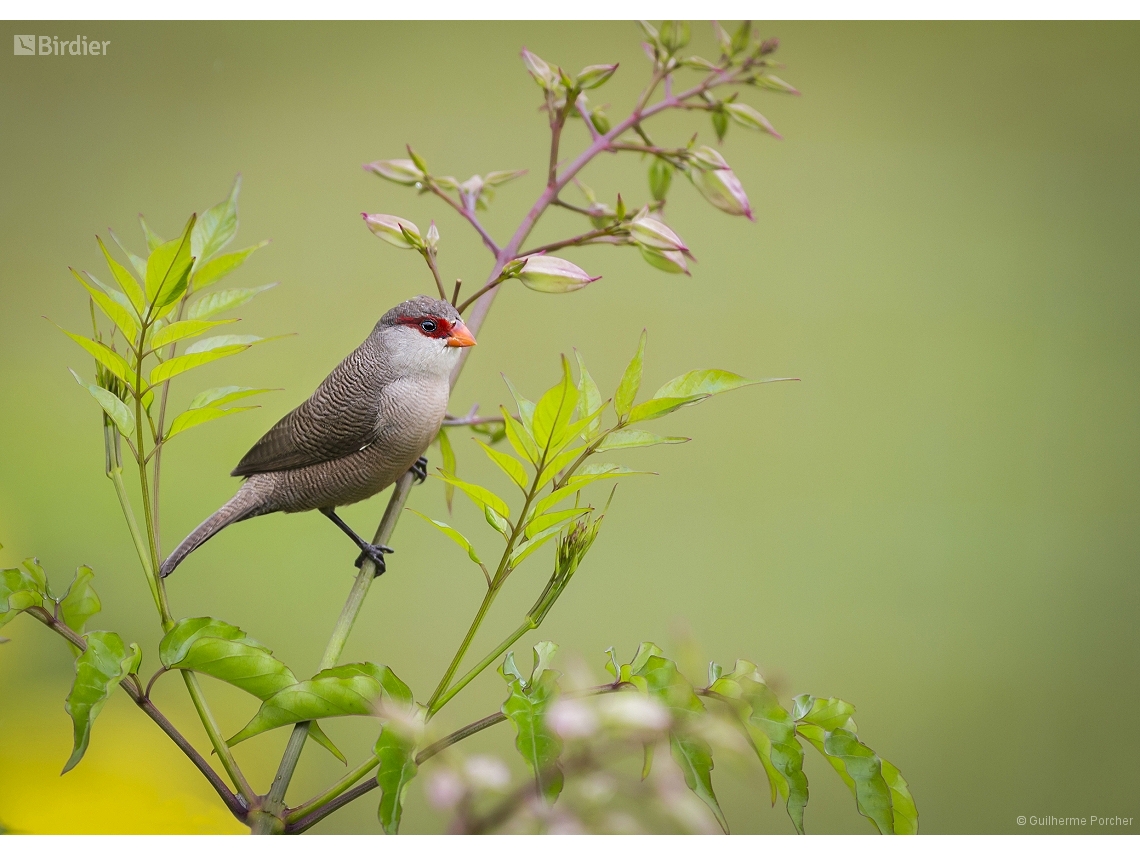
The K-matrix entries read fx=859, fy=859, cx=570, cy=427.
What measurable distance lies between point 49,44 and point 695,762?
2.17 feet

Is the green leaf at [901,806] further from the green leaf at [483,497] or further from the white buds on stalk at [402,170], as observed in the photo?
the white buds on stalk at [402,170]

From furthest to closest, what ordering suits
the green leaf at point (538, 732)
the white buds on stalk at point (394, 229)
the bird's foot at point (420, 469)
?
the bird's foot at point (420, 469)
the white buds on stalk at point (394, 229)
the green leaf at point (538, 732)

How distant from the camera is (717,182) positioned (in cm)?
43

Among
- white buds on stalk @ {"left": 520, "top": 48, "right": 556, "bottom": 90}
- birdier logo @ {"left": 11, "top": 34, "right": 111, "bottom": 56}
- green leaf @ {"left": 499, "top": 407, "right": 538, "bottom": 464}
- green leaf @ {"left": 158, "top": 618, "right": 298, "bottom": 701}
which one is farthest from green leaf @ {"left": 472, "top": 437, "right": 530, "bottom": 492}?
birdier logo @ {"left": 11, "top": 34, "right": 111, "bottom": 56}

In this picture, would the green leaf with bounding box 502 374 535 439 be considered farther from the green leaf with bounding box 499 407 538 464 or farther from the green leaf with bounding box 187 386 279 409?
the green leaf with bounding box 187 386 279 409

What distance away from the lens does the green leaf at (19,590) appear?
0.29m

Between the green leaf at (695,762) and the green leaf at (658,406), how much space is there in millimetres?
113

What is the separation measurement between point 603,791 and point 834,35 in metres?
0.88

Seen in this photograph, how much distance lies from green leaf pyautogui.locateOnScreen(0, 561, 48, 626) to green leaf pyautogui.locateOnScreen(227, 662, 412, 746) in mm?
85

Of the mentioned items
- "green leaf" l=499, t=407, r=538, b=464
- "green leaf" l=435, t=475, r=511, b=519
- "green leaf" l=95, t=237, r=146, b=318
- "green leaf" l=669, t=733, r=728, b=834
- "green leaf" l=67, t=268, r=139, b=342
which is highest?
"green leaf" l=95, t=237, r=146, b=318

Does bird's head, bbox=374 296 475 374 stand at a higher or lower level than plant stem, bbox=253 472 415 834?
higher

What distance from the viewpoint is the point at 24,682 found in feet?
2.37

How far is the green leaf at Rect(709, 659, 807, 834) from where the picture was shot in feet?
0.97

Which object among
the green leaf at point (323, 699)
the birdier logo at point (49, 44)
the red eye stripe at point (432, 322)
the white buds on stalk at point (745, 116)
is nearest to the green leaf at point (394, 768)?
the green leaf at point (323, 699)
